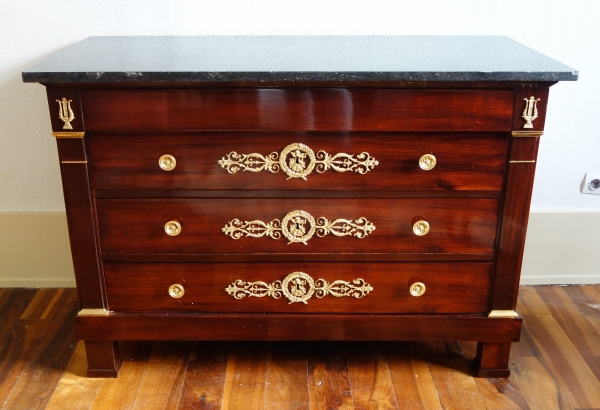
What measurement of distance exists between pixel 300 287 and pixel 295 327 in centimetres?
12

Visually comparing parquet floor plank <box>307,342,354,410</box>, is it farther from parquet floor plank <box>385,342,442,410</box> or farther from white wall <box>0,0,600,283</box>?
white wall <box>0,0,600,283</box>

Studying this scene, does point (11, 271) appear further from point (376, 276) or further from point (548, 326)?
point (548, 326)

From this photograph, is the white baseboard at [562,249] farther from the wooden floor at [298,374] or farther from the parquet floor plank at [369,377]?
the parquet floor plank at [369,377]

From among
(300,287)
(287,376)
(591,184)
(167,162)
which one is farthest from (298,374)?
(591,184)

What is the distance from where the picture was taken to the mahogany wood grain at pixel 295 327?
Result: 1598 mm

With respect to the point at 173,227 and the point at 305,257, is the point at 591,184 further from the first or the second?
the point at 173,227

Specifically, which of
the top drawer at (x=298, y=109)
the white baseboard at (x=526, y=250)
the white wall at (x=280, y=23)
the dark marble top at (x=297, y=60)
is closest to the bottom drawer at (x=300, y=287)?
the top drawer at (x=298, y=109)

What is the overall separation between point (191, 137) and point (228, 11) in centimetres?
60

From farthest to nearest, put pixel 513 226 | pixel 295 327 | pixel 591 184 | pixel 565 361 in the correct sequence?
pixel 591 184 → pixel 565 361 → pixel 295 327 → pixel 513 226

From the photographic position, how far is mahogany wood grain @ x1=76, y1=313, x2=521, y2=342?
160 cm

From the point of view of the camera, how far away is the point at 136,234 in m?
1.52

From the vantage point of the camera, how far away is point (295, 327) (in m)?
1.61

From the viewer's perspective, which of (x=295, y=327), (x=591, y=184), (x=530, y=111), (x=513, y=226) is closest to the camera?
(x=530, y=111)

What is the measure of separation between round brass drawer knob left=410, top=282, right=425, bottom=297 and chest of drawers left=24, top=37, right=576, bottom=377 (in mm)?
17
